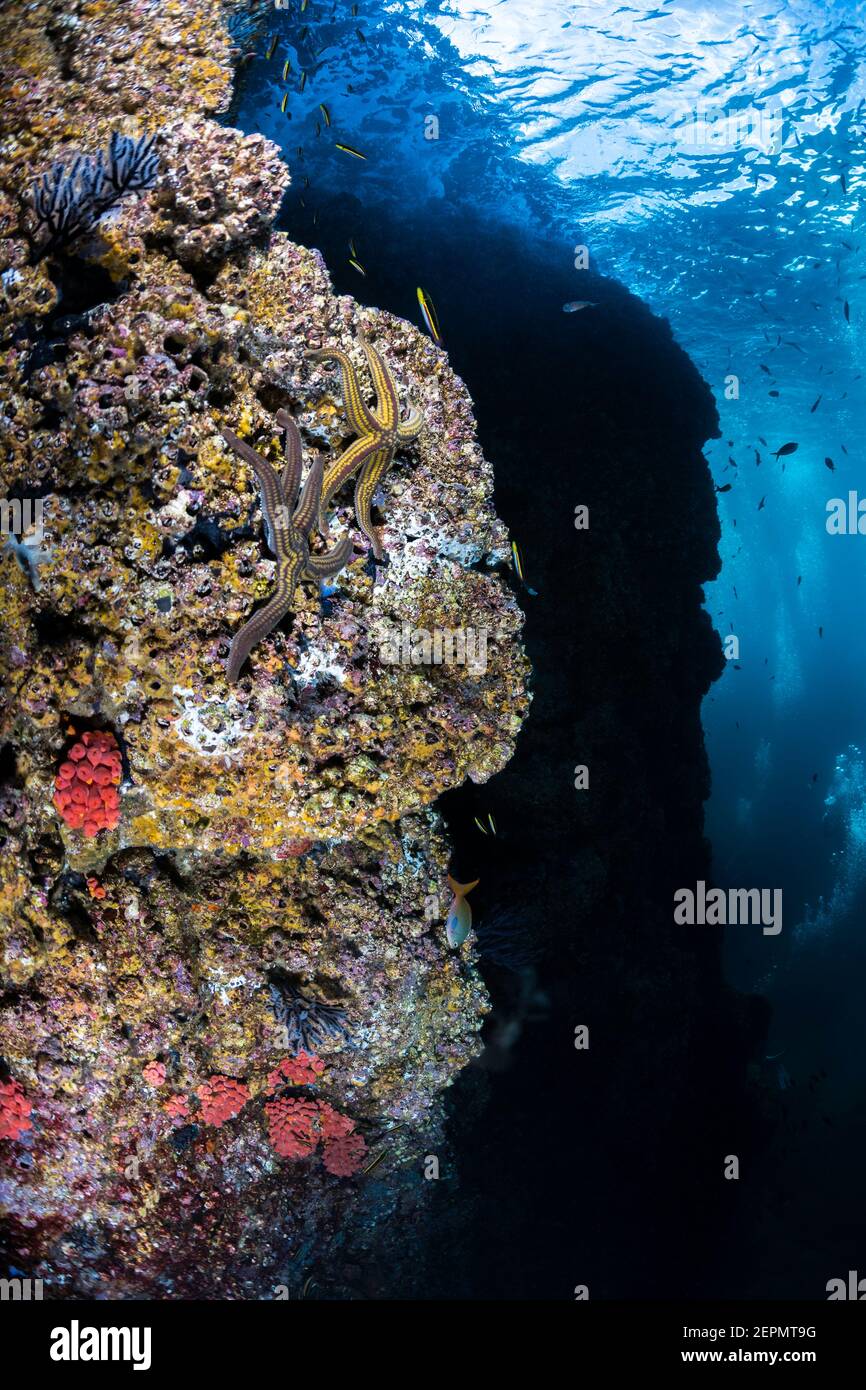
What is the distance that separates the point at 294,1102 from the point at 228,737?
13.0 ft

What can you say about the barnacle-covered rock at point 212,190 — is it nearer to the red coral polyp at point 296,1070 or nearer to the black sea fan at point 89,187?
the black sea fan at point 89,187

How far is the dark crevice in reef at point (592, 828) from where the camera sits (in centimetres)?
878

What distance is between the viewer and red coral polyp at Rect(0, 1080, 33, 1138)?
4.70 metres

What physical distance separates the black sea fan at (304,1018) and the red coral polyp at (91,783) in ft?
6.50

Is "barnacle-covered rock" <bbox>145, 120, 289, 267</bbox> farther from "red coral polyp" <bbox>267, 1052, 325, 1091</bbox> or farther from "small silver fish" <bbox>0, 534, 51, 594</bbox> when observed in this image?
"red coral polyp" <bbox>267, 1052, 325, 1091</bbox>

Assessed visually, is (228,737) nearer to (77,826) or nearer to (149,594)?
(149,594)

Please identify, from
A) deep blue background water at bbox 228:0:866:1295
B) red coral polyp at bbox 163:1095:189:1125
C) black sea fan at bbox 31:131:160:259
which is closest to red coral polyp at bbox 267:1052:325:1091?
red coral polyp at bbox 163:1095:189:1125

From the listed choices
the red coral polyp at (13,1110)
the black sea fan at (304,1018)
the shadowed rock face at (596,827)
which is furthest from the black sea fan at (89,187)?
the shadowed rock face at (596,827)

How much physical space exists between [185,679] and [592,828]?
7.17 m

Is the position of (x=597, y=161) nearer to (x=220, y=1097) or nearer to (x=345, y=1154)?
(x=220, y=1097)

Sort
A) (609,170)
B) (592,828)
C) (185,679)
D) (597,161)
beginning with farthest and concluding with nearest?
(609,170) → (597,161) → (592,828) → (185,679)

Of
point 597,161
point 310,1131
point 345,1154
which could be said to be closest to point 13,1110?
point 310,1131

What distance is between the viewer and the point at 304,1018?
4883 mm

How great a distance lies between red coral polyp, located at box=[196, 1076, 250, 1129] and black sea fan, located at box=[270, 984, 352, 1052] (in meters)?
0.60
